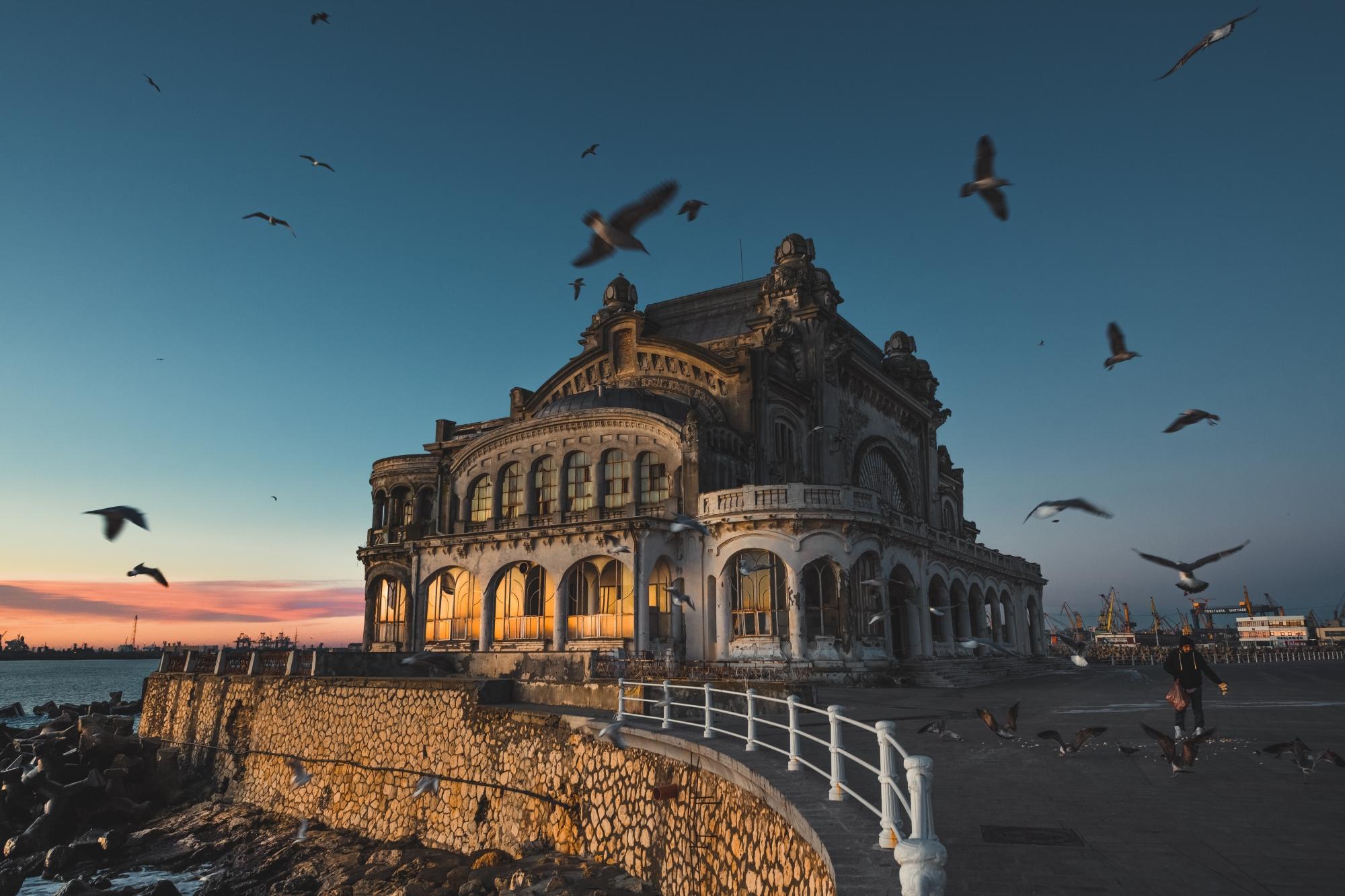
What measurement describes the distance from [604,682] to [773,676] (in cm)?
978

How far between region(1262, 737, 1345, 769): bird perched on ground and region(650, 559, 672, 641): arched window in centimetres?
2108

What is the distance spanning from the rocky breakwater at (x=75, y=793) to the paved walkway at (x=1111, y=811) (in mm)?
16812

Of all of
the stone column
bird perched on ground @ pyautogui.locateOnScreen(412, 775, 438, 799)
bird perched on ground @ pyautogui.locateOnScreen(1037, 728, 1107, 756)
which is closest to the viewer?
bird perched on ground @ pyautogui.locateOnScreen(1037, 728, 1107, 756)

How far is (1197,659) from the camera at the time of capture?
1260cm

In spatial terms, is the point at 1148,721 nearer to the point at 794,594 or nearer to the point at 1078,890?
the point at 1078,890

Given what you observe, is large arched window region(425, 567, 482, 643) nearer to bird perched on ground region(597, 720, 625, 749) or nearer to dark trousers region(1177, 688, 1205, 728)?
bird perched on ground region(597, 720, 625, 749)

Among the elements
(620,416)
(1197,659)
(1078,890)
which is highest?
(620,416)

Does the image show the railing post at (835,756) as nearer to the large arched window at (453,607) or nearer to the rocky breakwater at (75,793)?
the rocky breakwater at (75,793)

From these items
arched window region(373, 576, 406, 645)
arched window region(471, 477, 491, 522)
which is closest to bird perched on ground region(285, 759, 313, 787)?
arched window region(471, 477, 491, 522)

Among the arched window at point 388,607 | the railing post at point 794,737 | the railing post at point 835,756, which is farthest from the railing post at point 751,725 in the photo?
the arched window at point 388,607

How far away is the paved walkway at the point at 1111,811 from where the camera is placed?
5.74m

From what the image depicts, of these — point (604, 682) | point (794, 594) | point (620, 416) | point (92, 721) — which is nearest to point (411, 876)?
point (604, 682)

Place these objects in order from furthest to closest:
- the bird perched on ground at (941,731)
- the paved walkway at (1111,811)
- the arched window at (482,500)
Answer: the arched window at (482,500), the bird perched on ground at (941,731), the paved walkway at (1111,811)

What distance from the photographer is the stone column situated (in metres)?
27.7
